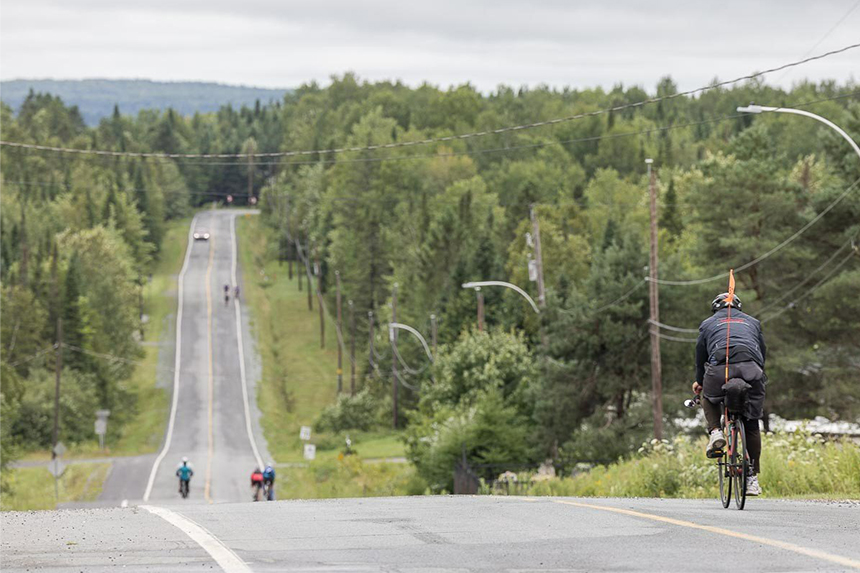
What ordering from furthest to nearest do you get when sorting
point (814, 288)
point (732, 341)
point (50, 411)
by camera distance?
1. point (50, 411)
2. point (814, 288)
3. point (732, 341)

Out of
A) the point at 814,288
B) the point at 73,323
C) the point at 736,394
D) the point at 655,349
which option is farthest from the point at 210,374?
the point at 736,394

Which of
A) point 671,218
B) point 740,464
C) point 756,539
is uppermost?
point 671,218

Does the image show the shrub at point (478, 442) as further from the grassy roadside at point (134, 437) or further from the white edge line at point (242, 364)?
the white edge line at point (242, 364)

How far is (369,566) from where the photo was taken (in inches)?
352

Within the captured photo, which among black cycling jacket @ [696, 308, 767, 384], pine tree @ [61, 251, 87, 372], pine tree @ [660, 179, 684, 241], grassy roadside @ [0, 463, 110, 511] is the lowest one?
grassy roadside @ [0, 463, 110, 511]

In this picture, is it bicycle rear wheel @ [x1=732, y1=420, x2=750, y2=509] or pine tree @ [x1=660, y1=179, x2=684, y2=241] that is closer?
bicycle rear wheel @ [x1=732, y1=420, x2=750, y2=509]

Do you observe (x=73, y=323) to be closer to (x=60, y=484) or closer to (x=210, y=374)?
(x=210, y=374)

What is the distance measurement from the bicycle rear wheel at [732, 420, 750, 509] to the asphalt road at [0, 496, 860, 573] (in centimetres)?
20

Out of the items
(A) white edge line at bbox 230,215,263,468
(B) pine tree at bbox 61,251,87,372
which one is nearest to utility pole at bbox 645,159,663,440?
(A) white edge line at bbox 230,215,263,468

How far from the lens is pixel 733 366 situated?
12.1m

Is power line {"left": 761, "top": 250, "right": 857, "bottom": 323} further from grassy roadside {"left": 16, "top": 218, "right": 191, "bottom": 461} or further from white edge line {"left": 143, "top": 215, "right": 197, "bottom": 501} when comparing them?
grassy roadside {"left": 16, "top": 218, "right": 191, "bottom": 461}

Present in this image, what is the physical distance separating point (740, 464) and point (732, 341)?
1.18 m

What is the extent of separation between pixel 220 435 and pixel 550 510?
70572 millimetres

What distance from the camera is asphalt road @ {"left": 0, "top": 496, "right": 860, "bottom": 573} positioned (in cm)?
891
